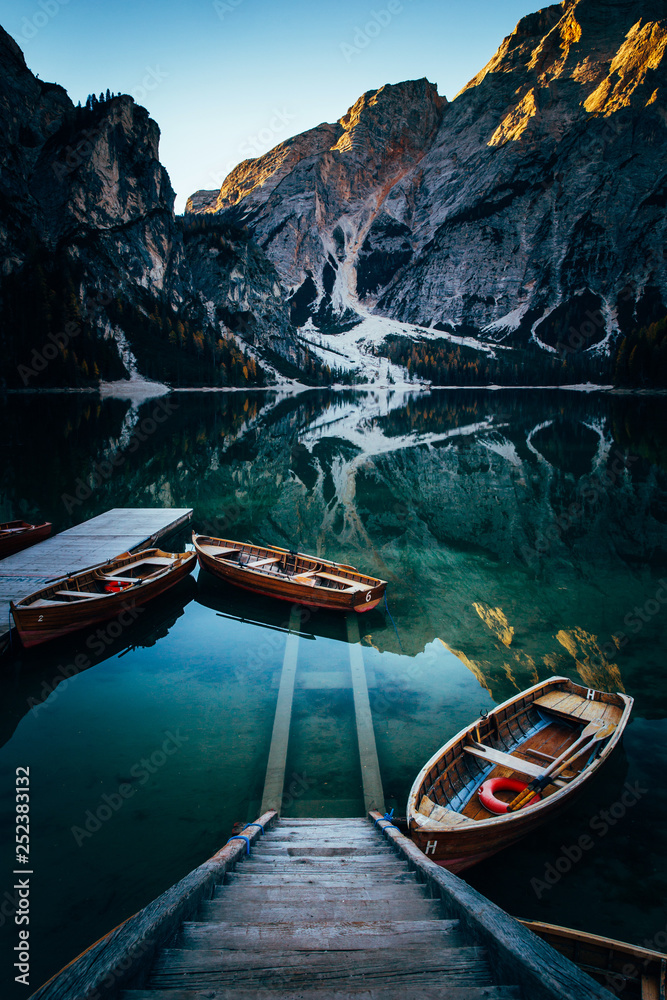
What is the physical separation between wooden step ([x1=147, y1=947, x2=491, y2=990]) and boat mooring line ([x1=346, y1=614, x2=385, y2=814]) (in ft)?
17.4

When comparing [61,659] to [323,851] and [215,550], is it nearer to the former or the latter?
[215,550]

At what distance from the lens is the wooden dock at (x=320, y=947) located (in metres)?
2.58

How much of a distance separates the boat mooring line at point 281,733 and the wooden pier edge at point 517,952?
4906 millimetres

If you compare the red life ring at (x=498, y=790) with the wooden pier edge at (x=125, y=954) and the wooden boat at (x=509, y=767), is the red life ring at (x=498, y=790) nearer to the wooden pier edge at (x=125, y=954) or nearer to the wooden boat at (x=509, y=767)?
the wooden boat at (x=509, y=767)

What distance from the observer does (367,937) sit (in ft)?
11.2

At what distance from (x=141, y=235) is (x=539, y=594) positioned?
675ft

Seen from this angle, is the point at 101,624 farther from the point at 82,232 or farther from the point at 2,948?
the point at 82,232

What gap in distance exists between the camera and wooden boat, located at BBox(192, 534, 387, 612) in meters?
14.6

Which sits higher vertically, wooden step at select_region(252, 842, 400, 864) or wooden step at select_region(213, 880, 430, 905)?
wooden step at select_region(213, 880, 430, 905)

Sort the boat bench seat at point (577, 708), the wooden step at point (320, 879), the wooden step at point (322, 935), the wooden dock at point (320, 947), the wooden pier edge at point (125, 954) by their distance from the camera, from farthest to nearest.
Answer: the boat bench seat at point (577, 708)
the wooden step at point (320, 879)
the wooden step at point (322, 935)
the wooden dock at point (320, 947)
the wooden pier edge at point (125, 954)

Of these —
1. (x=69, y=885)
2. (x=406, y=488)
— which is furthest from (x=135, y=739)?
(x=406, y=488)

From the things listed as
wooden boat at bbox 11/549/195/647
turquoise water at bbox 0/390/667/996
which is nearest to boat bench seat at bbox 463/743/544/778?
turquoise water at bbox 0/390/667/996

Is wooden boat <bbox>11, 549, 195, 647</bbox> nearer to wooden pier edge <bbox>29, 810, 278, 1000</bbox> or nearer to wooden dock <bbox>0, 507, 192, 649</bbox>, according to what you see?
wooden dock <bbox>0, 507, 192, 649</bbox>

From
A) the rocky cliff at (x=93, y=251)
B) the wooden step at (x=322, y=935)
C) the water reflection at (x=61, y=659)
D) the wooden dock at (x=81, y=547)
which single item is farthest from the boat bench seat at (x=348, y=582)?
the rocky cliff at (x=93, y=251)
